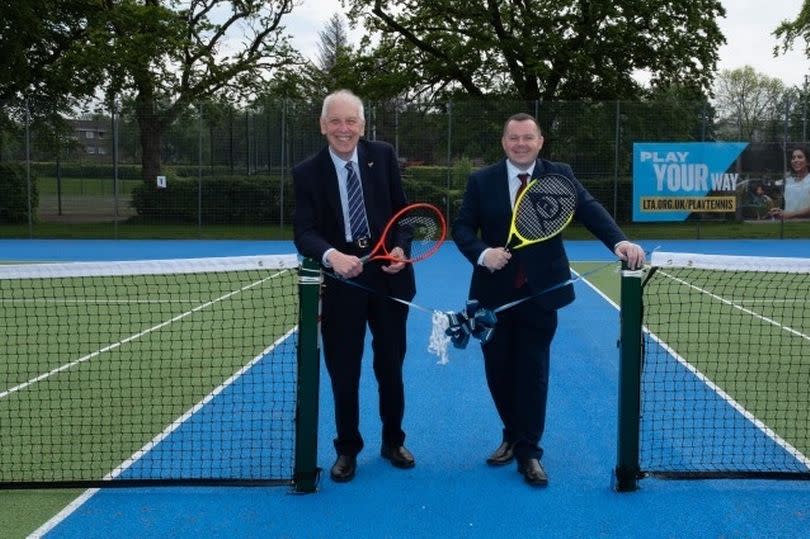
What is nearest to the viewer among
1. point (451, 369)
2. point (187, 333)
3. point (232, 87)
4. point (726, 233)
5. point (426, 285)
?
point (451, 369)

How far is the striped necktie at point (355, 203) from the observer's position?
14.9ft

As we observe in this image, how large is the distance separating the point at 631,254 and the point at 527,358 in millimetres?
858

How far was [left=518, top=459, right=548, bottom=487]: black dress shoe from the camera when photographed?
445 cm

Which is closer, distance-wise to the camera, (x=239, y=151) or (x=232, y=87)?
(x=239, y=151)

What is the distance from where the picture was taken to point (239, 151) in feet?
68.5

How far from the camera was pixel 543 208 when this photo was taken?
14.3 ft

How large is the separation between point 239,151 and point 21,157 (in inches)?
219

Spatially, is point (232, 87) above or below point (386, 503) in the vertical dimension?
above

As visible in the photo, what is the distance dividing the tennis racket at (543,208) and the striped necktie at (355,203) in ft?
2.81

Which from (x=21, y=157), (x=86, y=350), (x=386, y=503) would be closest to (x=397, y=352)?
(x=386, y=503)

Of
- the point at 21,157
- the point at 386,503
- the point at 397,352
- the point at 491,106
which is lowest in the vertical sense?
the point at 386,503

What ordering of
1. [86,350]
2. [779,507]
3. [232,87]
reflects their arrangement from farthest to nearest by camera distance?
[232,87], [86,350], [779,507]

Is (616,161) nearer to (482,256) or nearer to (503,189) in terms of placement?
(503,189)

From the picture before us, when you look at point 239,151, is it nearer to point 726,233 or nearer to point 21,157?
point 21,157
